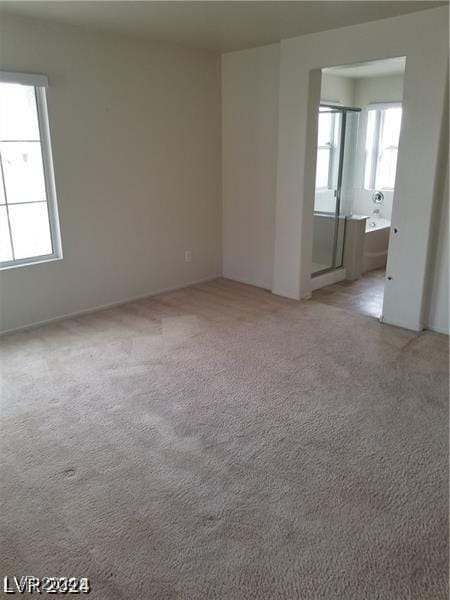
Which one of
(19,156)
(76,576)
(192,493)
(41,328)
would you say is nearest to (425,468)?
(192,493)

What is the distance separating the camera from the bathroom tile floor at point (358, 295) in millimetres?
4477

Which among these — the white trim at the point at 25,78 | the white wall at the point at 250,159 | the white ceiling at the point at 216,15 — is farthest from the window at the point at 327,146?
the white trim at the point at 25,78

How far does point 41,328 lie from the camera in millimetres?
4027

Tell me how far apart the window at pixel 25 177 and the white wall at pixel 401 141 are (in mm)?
2088

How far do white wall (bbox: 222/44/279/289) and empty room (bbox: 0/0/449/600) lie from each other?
24 millimetres

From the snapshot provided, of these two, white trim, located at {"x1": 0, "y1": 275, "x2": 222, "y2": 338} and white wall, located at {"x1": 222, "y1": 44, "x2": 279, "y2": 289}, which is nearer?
white trim, located at {"x1": 0, "y1": 275, "x2": 222, "y2": 338}

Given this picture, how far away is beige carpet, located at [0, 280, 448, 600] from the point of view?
1.79 meters

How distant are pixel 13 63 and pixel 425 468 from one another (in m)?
3.78

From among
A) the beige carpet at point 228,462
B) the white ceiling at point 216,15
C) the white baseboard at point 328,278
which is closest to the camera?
the beige carpet at point 228,462

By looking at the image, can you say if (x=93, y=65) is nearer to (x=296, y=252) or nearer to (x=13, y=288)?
(x=13, y=288)

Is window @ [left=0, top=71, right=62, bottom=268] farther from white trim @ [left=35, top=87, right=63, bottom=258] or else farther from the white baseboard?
the white baseboard

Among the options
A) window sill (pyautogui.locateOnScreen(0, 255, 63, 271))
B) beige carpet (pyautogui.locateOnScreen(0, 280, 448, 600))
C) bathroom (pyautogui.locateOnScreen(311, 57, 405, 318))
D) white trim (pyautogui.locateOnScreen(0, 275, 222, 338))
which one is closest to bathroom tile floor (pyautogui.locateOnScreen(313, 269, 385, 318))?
bathroom (pyautogui.locateOnScreen(311, 57, 405, 318))

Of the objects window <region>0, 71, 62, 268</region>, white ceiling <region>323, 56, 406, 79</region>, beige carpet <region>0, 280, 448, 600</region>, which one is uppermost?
white ceiling <region>323, 56, 406, 79</region>

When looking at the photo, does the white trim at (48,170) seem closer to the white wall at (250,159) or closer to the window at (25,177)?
the window at (25,177)
